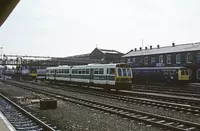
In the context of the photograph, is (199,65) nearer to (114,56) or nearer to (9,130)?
(9,130)

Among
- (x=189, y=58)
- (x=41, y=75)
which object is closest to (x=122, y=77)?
(x=189, y=58)

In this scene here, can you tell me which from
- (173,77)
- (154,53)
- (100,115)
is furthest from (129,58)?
(100,115)

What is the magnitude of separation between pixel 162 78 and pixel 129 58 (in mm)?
22984

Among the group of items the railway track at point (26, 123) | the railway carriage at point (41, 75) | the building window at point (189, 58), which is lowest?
the railway track at point (26, 123)

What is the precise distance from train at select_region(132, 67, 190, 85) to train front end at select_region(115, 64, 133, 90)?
47.3 ft

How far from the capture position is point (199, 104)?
1499cm

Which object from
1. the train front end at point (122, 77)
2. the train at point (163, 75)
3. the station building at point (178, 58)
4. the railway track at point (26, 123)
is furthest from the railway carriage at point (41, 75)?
the railway track at point (26, 123)

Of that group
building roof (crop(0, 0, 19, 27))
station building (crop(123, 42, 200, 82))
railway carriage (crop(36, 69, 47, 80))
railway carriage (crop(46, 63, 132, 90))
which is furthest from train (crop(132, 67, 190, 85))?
building roof (crop(0, 0, 19, 27))

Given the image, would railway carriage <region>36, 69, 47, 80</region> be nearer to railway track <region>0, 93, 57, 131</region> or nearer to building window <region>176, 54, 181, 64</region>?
building window <region>176, 54, 181, 64</region>

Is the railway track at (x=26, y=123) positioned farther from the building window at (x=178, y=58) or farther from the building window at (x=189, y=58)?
the building window at (x=178, y=58)

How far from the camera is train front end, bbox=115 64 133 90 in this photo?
21695mm

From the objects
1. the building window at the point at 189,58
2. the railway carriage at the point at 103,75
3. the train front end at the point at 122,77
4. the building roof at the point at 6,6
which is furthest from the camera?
the building window at the point at 189,58

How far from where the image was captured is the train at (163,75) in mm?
34500

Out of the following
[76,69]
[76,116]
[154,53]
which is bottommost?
[76,116]
